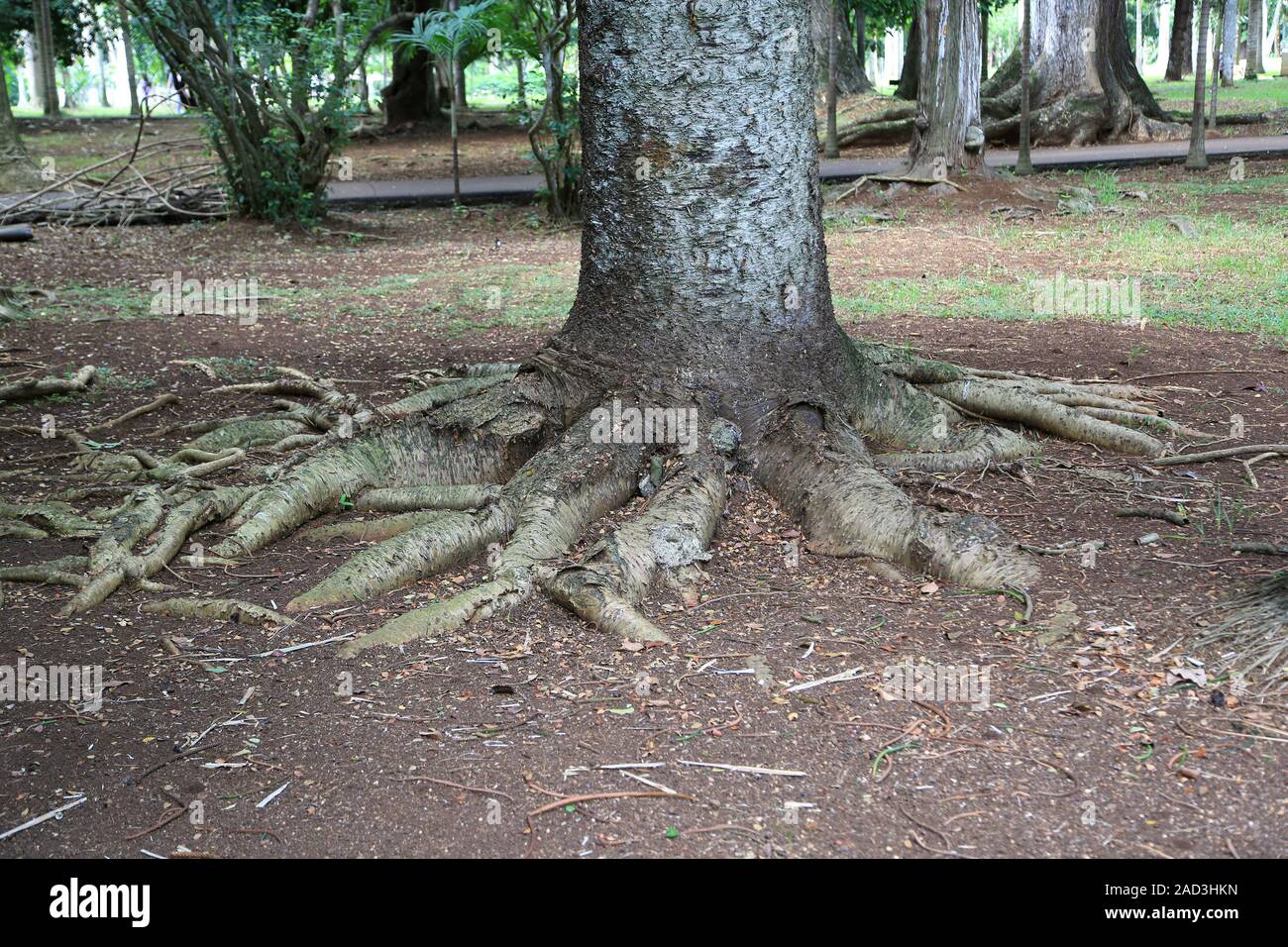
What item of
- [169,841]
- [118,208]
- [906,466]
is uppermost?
[118,208]

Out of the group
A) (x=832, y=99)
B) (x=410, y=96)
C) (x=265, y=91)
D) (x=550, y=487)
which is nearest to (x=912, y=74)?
(x=832, y=99)

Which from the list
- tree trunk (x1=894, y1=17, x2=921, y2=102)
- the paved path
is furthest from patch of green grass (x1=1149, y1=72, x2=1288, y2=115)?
the paved path

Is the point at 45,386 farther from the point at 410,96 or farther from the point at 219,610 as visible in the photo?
the point at 410,96

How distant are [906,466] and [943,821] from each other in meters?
2.45

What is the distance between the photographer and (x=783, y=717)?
11.1ft

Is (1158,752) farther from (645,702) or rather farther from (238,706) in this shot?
(238,706)

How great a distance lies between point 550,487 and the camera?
4.60 m

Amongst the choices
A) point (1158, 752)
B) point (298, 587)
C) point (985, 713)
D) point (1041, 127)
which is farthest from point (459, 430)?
point (1041, 127)

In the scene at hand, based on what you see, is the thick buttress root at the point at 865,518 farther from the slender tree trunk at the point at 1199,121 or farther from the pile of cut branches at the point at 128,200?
the slender tree trunk at the point at 1199,121

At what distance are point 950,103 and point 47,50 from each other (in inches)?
895

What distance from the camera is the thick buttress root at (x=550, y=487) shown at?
4.19 metres

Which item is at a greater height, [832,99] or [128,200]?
[832,99]

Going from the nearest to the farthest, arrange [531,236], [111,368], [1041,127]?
1. [111,368]
2. [531,236]
3. [1041,127]

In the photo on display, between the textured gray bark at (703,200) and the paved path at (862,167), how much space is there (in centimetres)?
1250
